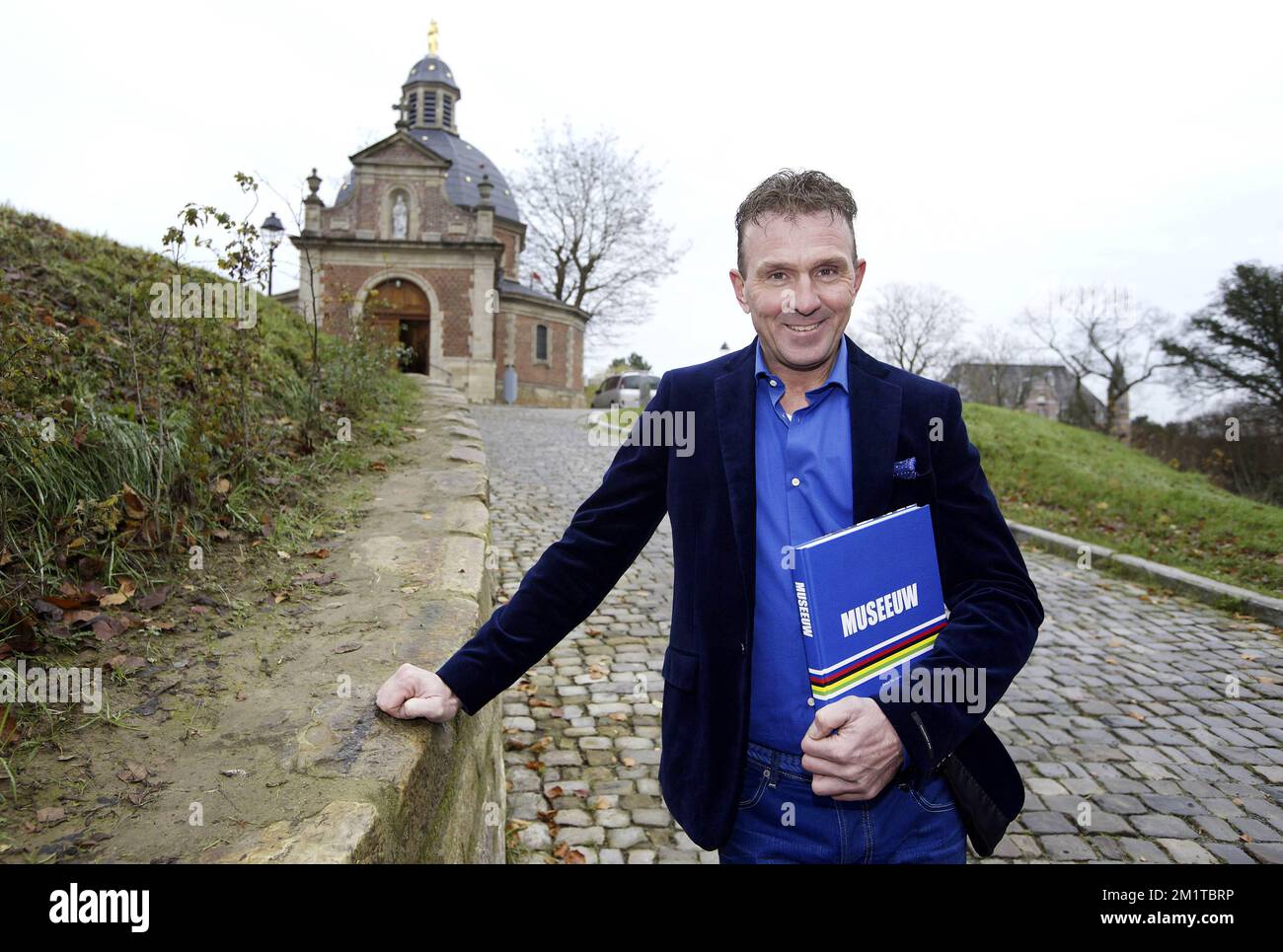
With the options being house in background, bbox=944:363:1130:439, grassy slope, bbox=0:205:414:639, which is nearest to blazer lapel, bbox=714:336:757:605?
grassy slope, bbox=0:205:414:639

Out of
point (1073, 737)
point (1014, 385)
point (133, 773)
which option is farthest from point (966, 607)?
point (1014, 385)

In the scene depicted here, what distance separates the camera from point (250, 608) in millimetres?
3316

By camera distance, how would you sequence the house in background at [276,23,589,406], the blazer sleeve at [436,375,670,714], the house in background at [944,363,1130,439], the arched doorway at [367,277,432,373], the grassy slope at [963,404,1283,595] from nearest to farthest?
the blazer sleeve at [436,375,670,714], the grassy slope at [963,404,1283,595], the house in background at [276,23,589,406], the arched doorway at [367,277,432,373], the house in background at [944,363,1130,439]

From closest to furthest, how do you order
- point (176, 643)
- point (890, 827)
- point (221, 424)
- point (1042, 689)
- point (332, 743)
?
1. point (890, 827)
2. point (332, 743)
3. point (176, 643)
4. point (221, 424)
5. point (1042, 689)

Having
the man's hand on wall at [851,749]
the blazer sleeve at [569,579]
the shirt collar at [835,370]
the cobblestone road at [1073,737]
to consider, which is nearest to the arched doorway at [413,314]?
the cobblestone road at [1073,737]

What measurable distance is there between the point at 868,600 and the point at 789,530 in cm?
24

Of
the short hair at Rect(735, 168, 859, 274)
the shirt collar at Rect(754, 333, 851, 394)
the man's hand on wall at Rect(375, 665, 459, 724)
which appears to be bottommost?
the man's hand on wall at Rect(375, 665, 459, 724)

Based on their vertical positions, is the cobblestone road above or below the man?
below

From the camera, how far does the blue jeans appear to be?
1.67 metres

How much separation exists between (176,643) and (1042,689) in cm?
528

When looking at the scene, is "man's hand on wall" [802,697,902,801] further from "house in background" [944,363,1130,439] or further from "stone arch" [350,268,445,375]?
"house in background" [944,363,1130,439]

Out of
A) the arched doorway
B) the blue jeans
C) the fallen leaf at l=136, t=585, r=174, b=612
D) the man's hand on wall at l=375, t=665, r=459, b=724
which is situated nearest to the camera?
Answer: the blue jeans
